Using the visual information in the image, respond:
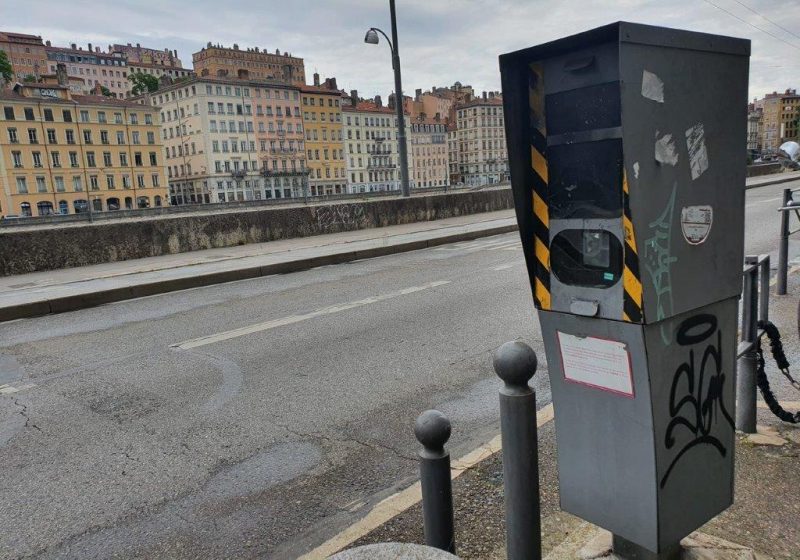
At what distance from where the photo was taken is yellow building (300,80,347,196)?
410 feet

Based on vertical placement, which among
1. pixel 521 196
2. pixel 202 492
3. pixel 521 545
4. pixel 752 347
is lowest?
pixel 202 492

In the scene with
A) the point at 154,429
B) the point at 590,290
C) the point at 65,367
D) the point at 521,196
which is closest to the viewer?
the point at 590,290

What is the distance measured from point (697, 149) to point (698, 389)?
2.78 feet

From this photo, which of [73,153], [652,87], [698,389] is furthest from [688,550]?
[73,153]

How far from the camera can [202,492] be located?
3525 millimetres

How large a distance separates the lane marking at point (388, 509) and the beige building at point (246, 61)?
16639cm

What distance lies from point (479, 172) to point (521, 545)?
539 feet

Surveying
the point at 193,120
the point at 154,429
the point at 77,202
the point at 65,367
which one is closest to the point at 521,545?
the point at 154,429

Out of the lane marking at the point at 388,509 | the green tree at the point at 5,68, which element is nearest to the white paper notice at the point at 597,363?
the lane marking at the point at 388,509

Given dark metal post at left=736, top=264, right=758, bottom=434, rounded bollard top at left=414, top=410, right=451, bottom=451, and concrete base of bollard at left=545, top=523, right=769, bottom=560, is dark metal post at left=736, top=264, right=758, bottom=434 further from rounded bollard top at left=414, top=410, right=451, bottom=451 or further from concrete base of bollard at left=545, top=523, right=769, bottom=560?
rounded bollard top at left=414, top=410, right=451, bottom=451

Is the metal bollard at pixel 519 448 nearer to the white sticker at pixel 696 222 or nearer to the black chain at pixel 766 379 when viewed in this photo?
the white sticker at pixel 696 222

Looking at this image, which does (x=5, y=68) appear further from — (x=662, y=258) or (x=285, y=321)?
(x=662, y=258)

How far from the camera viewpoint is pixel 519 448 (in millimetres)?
2211

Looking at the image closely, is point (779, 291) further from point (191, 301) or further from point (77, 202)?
point (77, 202)
